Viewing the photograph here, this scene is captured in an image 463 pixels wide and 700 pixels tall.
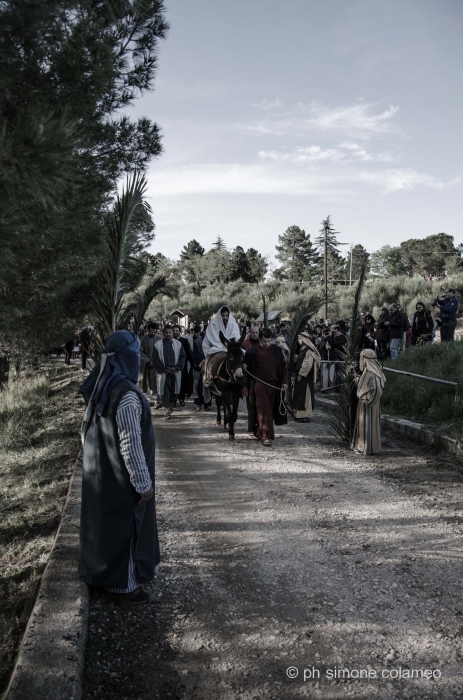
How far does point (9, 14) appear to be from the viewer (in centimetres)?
391

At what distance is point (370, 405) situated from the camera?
839 centimetres

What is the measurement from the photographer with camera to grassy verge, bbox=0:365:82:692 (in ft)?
32.8

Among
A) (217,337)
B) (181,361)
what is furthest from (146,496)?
(181,361)

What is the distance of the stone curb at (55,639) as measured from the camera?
283 cm

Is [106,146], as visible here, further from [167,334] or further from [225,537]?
[225,537]

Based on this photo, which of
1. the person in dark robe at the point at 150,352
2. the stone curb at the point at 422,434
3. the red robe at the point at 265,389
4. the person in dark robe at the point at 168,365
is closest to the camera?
the stone curb at the point at 422,434

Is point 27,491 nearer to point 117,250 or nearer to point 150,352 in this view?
point 117,250

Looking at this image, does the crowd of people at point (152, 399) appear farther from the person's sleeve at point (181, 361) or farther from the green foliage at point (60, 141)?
the green foliage at point (60, 141)

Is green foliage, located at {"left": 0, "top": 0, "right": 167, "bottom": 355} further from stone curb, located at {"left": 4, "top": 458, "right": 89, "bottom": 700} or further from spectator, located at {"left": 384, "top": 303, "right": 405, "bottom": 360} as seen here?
spectator, located at {"left": 384, "top": 303, "right": 405, "bottom": 360}

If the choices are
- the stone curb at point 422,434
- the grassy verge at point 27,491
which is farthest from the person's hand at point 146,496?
the stone curb at point 422,434

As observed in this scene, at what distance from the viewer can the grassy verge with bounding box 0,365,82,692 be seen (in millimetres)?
4051

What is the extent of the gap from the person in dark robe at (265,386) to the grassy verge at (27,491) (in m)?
3.05

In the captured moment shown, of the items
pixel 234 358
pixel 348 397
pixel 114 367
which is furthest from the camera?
pixel 234 358

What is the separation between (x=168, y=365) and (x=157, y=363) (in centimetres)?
26
